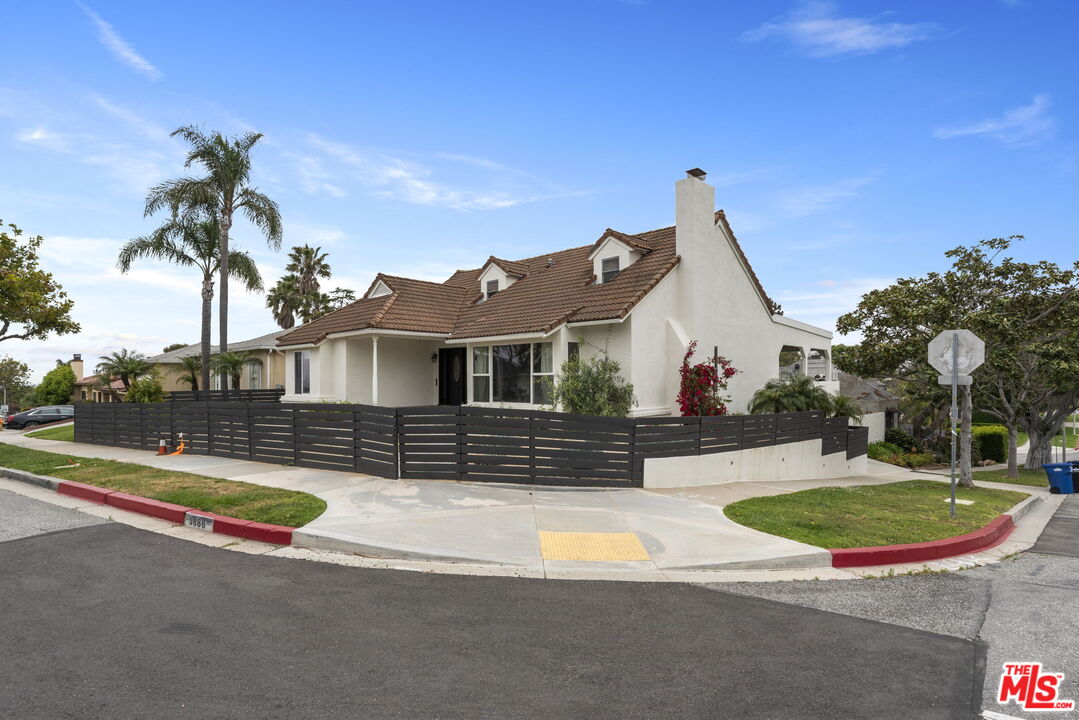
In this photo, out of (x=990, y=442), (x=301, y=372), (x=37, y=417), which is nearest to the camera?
(x=301, y=372)

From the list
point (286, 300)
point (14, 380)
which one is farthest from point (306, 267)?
point (14, 380)

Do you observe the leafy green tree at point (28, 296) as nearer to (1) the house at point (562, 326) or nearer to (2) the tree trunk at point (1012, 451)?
(1) the house at point (562, 326)

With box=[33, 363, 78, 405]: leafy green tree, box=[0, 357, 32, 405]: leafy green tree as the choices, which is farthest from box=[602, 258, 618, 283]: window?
box=[0, 357, 32, 405]: leafy green tree

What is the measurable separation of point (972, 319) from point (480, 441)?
13.1m

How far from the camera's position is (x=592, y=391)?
13.4 meters

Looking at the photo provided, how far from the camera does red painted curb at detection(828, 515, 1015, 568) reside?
6.84 metres

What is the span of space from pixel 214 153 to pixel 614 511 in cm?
2555

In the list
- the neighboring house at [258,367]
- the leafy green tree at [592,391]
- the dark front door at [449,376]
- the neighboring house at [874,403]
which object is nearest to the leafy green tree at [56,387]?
the neighboring house at [258,367]

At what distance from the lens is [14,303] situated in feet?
69.5

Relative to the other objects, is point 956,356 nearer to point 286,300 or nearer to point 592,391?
point 592,391

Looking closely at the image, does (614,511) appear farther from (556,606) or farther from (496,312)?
(496,312)

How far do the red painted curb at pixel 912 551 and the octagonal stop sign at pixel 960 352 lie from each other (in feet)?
7.66

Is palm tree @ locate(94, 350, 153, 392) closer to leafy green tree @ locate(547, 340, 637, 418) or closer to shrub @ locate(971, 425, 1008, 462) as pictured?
leafy green tree @ locate(547, 340, 637, 418)

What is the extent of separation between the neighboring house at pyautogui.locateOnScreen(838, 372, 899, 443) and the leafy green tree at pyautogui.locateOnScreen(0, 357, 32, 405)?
284 feet
